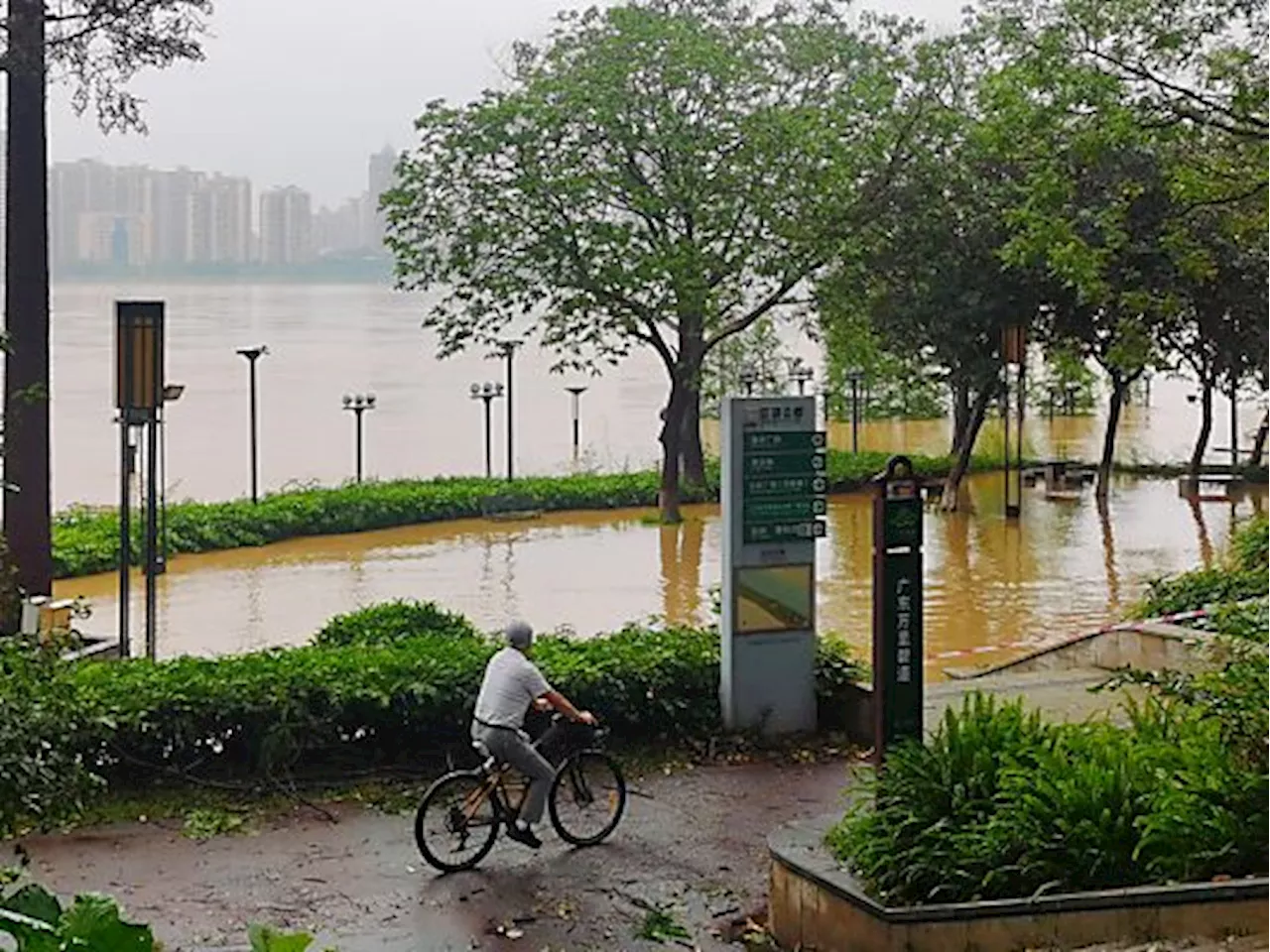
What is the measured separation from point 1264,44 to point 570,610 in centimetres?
813

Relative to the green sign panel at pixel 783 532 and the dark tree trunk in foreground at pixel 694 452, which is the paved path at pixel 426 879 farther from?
the dark tree trunk in foreground at pixel 694 452

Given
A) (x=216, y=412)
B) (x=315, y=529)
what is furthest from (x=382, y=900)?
(x=216, y=412)

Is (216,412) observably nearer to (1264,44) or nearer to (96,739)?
(1264,44)

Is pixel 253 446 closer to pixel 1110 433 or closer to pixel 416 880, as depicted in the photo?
pixel 1110 433

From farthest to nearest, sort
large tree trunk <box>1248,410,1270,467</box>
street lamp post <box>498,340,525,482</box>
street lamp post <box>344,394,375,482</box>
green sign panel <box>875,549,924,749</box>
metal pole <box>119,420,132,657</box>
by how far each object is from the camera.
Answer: large tree trunk <box>1248,410,1270,467</box>, street lamp post <box>344,394,375,482</box>, street lamp post <box>498,340,525,482</box>, metal pole <box>119,420,132,657</box>, green sign panel <box>875,549,924,749</box>

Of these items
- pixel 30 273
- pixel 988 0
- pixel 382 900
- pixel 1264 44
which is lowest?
pixel 382 900

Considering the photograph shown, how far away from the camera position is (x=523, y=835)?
8.17 meters

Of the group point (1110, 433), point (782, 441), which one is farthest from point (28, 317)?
point (1110, 433)

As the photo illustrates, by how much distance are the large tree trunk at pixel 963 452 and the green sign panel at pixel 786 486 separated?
52.8 feet

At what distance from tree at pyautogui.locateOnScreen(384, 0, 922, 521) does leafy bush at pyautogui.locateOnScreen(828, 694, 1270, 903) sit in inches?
737

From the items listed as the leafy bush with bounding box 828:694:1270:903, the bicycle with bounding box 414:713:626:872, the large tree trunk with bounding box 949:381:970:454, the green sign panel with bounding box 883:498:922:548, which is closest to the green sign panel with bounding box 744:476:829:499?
the bicycle with bounding box 414:713:626:872

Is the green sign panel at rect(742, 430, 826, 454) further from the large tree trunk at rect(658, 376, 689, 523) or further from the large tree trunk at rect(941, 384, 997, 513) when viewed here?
the large tree trunk at rect(941, 384, 997, 513)

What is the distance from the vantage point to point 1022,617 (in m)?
17.2

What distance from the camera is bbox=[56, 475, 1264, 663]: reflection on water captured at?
17.2 meters
